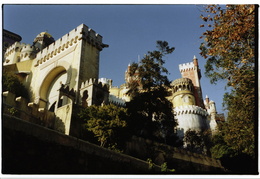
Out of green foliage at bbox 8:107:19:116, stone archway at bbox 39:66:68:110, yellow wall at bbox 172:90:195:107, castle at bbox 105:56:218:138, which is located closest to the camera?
green foliage at bbox 8:107:19:116

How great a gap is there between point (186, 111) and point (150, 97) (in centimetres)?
2117

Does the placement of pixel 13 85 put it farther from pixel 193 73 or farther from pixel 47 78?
pixel 193 73

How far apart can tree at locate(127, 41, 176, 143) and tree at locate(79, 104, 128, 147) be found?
4257mm

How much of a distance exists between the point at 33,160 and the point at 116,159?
3.23 m

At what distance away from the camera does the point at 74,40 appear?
81.4 ft

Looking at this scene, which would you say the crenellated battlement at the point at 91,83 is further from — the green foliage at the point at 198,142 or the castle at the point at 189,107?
the green foliage at the point at 198,142

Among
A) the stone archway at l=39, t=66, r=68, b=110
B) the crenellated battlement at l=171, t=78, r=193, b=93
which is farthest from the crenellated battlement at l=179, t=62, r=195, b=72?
the stone archway at l=39, t=66, r=68, b=110

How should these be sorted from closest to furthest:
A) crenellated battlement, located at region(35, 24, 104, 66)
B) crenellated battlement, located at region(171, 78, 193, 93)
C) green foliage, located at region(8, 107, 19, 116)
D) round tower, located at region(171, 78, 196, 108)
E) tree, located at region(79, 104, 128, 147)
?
green foliage, located at region(8, 107, 19, 116), tree, located at region(79, 104, 128, 147), crenellated battlement, located at region(35, 24, 104, 66), round tower, located at region(171, 78, 196, 108), crenellated battlement, located at region(171, 78, 193, 93)

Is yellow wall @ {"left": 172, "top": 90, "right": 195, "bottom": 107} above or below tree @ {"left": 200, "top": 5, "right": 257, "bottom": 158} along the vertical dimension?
above

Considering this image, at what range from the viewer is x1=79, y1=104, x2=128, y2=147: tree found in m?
13.4

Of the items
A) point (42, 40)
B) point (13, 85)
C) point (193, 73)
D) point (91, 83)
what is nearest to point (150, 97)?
point (91, 83)

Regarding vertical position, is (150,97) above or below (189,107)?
below

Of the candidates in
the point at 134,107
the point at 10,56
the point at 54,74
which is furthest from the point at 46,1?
the point at 10,56

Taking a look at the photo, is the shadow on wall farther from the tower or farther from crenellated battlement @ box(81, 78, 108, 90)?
the tower
